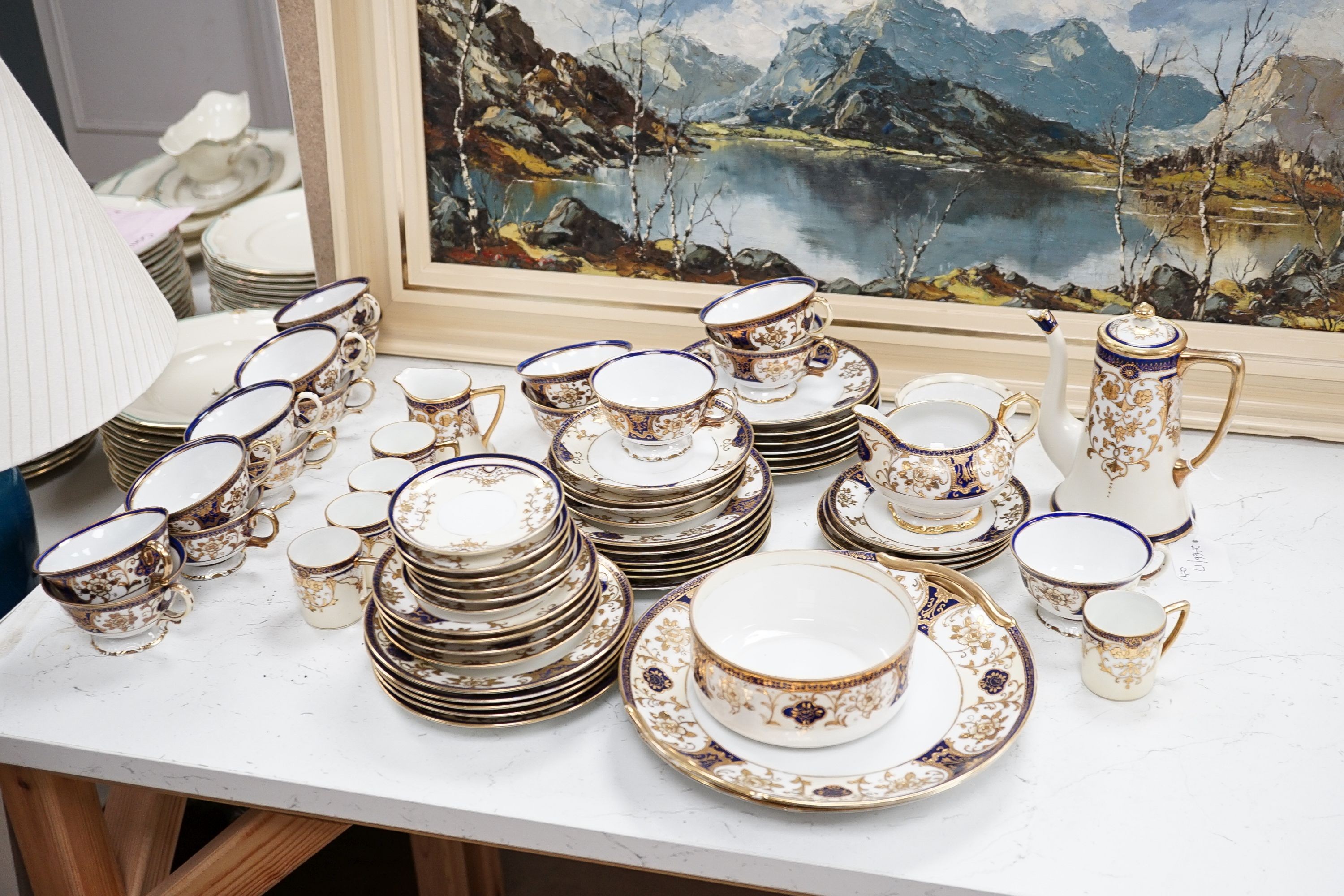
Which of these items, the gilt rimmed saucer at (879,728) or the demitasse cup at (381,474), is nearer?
the gilt rimmed saucer at (879,728)

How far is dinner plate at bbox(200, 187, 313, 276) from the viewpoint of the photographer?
1.87m

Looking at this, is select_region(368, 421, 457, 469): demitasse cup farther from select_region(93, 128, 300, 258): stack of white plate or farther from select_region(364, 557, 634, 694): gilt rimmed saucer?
select_region(93, 128, 300, 258): stack of white plate

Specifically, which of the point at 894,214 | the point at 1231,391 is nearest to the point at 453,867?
the point at 894,214

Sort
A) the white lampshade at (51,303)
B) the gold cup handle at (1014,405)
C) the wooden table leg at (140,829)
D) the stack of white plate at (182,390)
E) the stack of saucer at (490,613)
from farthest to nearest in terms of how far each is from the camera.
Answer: the stack of white plate at (182,390) < the gold cup handle at (1014,405) < the wooden table leg at (140,829) < the stack of saucer at (490,613) < the white lampshade at (51,303)

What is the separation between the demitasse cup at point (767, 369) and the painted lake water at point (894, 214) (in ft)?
0.57

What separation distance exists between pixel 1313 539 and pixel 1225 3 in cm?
63

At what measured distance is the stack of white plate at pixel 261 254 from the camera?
1827mm

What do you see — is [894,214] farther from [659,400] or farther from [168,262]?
[168,262]

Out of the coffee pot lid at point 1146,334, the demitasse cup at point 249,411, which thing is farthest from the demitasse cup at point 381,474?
the coffee pot lid at point 1146,334

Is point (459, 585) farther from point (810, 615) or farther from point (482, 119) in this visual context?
point (482, 119)

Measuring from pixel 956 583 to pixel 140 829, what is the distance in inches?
35.0

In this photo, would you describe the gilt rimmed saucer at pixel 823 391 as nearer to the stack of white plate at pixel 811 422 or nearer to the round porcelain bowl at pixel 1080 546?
the stack of white plate at pixel 811 422

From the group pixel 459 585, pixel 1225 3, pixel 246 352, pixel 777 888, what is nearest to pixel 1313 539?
pixel 1225 3

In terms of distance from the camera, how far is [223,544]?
1239mm
